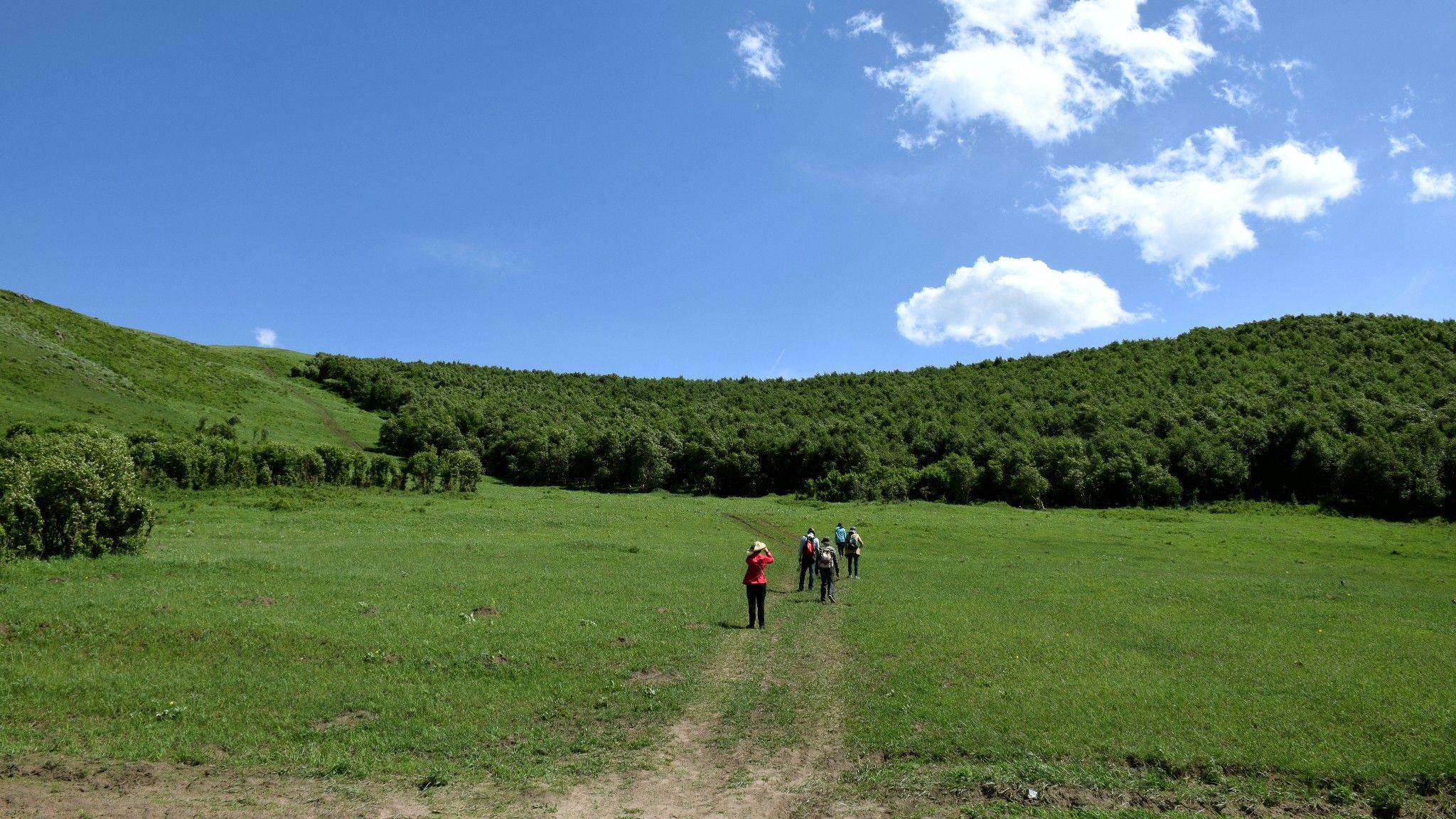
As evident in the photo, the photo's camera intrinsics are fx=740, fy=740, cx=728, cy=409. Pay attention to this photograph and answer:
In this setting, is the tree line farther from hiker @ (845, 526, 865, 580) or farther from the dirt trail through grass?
hiker @ (845, 526, 865, 580)

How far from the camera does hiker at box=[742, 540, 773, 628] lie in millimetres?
21781

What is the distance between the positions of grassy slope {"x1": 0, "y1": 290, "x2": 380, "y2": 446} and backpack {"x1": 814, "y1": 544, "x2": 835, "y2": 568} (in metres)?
78.8

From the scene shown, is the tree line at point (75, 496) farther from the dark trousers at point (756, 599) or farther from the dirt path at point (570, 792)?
the dark trousers at point (756, 599)

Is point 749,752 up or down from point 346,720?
down

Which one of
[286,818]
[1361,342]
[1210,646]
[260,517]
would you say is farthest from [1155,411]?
[286,818]

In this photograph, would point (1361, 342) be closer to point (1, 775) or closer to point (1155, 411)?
point (1155, 411)

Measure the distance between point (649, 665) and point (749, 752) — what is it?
18.3 feet

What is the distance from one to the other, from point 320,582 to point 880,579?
76.1ft

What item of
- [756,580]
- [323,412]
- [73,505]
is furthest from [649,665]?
[323,412]

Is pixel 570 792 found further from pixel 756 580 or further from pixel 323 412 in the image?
pixel 323 412

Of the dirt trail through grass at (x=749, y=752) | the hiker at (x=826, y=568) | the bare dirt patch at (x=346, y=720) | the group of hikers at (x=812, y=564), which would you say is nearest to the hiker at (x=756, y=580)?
the group of hikers at (x=812, y=564)

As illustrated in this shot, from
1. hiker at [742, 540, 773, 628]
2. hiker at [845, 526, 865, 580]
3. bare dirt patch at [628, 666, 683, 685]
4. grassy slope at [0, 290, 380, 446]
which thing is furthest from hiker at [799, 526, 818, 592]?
grassy slope at [0, 290, 380, 446]

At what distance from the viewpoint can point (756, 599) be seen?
72.3 ft

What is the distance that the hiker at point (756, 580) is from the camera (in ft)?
71.5
